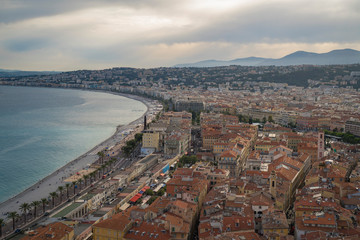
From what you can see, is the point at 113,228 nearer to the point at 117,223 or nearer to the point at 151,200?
the point at 117,223

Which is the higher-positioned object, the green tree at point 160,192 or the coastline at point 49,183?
the green tree at point 160,192

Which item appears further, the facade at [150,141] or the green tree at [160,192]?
the facade at [150,141]

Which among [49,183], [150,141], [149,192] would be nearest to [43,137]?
[150,141]

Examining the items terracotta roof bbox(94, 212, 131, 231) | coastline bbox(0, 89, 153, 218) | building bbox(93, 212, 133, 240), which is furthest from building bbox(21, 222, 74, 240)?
coastline bbox(0, 89, 153, 218)

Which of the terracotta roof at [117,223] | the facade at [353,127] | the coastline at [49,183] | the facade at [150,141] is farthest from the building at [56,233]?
the facade at [353,127]

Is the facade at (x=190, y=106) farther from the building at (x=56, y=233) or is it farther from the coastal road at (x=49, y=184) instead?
the building at (x=56, y=233)

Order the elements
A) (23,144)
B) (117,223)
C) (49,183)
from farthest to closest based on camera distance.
A: 1. (23,144)
2. (49,183)
3. (117,223)

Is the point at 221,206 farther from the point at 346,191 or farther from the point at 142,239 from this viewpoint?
the point at 346,191

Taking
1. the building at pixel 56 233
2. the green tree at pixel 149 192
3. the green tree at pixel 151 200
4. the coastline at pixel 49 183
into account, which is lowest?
the coastline at pixel 49 183

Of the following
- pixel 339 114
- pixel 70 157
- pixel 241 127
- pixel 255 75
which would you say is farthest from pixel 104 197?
pixel 255 75

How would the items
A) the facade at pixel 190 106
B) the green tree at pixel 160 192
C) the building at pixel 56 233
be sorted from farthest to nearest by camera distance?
1. the facade at pixel 190 106
2. the green tree at pixel 160 192
3. the building at pixel 56 233
